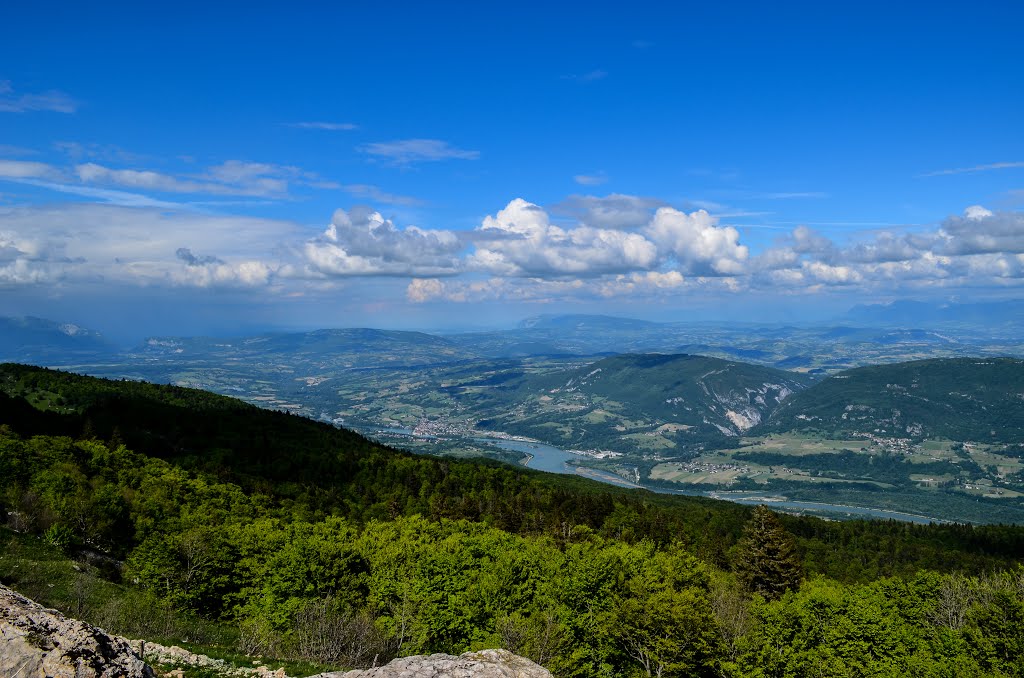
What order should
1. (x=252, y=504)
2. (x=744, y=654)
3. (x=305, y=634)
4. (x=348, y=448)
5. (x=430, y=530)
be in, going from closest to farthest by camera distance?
(x=305, y=634), (x=744, y=654), (x=430, y=530), (x=252, y=504), (x=348, y=448)

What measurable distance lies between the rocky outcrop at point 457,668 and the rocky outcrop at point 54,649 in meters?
6.84

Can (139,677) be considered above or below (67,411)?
above

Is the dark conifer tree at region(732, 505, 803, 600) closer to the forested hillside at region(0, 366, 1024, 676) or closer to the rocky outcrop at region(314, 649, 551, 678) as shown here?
the forested hillside at region(0, 366, 1024, 676)

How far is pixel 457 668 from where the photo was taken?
16562 millimetres

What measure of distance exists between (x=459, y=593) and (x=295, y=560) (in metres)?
13.7

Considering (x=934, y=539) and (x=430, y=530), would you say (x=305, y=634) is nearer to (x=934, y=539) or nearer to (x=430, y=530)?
(x=430, y=530)

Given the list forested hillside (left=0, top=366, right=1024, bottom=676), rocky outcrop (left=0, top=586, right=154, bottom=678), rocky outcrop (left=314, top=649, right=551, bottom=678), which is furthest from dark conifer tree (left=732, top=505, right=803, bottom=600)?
rocky outcrop (left=0, top=586, right=154, bottom=678)

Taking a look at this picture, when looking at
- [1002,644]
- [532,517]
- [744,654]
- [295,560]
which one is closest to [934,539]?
[532,517]

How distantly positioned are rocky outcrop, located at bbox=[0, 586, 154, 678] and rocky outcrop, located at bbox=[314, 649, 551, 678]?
269 inches

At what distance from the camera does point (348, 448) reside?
14625 cm

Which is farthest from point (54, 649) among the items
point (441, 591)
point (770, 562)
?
point (770, 562)

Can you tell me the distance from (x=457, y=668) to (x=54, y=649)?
10.1 m

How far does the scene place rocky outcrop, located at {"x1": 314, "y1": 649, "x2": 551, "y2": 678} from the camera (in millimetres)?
16109

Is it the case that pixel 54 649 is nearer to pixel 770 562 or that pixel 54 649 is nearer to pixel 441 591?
pixel 441 591
